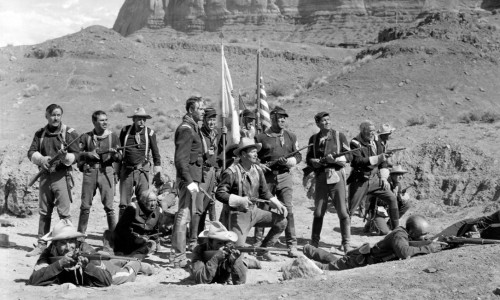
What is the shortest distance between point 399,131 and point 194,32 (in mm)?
71657

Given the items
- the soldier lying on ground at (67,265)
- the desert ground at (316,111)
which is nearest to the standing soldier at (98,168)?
the desert ground at (316,111)

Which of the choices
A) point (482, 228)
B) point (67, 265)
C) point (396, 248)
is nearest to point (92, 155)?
point (67, 265)

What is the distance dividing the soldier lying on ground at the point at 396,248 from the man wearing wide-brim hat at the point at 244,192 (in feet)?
3.14

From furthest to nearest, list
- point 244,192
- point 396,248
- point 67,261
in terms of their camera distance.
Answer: point 244,192 → point 396,248 → point 67,261

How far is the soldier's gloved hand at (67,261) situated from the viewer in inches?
320

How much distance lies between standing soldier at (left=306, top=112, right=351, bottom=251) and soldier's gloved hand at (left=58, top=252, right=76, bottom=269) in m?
3.84

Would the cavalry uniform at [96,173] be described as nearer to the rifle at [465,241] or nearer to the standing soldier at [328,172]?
the standing soldier at [328,172]

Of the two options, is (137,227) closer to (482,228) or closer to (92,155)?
(92,155)

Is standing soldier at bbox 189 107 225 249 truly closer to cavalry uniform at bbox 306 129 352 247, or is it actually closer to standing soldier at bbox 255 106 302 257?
standing soldier at bbox 255 106 302 257

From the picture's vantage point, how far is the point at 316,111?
2581 centimetres

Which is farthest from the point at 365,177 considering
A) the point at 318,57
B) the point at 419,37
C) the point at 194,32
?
the point at 194,32

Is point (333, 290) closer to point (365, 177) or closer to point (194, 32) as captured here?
point (365, 177)

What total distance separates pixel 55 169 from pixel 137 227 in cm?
145

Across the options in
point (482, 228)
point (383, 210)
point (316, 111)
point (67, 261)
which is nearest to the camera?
point (67, 261)
